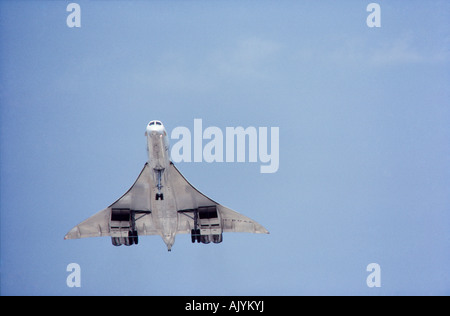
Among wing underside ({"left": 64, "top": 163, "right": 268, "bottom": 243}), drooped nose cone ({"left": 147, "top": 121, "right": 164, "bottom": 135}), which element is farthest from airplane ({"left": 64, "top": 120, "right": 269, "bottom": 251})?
drooped nose cone ({"left": 147, "top": 121, "right": 164, "bottom": 135})

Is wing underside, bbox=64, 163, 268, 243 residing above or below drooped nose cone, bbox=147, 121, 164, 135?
below

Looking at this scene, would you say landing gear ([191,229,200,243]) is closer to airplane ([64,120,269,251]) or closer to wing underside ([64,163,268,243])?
airplane ([64,120,269,251])

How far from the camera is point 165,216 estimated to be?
3406 centimetres

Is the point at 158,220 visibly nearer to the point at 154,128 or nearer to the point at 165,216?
the point at 165,216

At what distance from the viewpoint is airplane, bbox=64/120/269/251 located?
106ft

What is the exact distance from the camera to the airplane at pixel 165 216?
32.4m

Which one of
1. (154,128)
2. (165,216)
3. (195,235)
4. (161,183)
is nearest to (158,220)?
(165,216)

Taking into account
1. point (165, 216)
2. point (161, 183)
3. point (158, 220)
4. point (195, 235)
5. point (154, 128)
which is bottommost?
point (195, 235)

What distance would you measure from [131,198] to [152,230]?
8.26 ft

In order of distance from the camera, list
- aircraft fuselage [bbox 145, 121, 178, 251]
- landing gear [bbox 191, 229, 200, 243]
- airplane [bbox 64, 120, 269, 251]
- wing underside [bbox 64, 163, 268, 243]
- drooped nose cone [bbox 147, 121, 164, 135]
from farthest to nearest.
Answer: landing gear [bbox 191, 229, 200, 243] → wing underside [bbox 64, 163, 268, 243] → airplane [bbox 64, 120, 269, 251] → aircraft fuselage [bbox 145, 121, 178, 251] → drooped nose cone [bbox 147, 121, 164, 135]

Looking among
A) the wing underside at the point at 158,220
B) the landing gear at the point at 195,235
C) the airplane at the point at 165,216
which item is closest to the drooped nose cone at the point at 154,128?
the airplane at the point at 165,216
